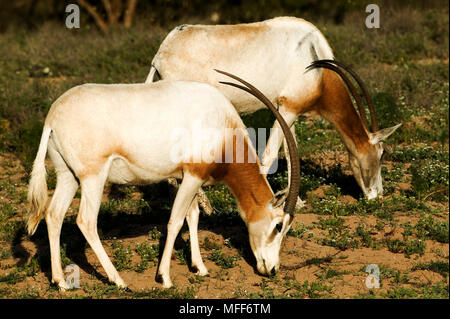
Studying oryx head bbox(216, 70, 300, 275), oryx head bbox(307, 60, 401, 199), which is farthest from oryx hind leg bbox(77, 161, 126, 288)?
oryx head bbox(307, 60, 401, 199)

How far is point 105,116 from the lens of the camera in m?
6.10

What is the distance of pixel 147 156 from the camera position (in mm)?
6203

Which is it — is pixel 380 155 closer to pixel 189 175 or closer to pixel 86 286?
pixel 189 175

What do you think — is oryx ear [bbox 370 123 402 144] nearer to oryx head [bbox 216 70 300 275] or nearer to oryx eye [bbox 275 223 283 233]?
oryx head [bbox 216 70 300 275]

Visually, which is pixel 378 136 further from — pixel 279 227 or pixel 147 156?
pixel 147 156

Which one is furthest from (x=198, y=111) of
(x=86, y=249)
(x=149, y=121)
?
(x=86, y=249)

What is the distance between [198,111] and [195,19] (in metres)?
13.6

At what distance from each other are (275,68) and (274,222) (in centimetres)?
243

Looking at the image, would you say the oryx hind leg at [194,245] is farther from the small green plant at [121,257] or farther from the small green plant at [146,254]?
the small green plant at [121,257]

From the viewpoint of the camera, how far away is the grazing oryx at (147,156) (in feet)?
20.0

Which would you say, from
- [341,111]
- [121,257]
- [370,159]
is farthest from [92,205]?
[370,159]

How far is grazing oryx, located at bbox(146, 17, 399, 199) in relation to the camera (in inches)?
318

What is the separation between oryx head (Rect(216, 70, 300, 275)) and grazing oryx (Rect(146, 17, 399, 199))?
1.60 m

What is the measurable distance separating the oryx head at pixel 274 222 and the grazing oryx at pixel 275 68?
1598 millimetres
